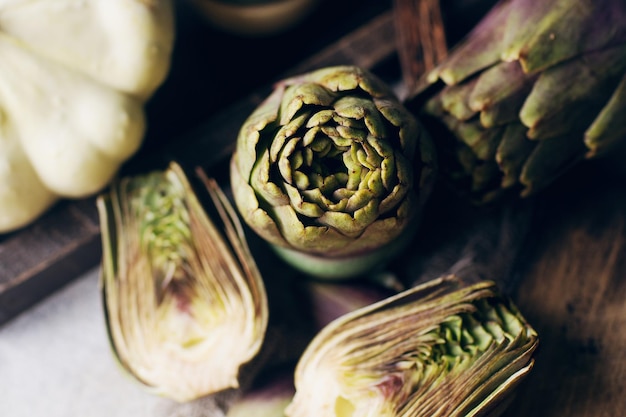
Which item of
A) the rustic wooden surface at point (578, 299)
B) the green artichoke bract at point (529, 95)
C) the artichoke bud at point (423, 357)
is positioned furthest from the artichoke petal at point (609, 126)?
the artichoke bud at point (423, 357)

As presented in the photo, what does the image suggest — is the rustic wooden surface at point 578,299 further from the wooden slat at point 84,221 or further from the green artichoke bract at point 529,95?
the wooden slat at point 84,221

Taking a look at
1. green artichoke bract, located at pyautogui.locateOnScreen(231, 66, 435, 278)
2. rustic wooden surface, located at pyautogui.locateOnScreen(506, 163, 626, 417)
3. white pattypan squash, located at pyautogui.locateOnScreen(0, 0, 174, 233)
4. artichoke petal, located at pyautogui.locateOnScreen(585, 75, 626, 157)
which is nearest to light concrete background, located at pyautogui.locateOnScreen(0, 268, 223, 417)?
white pattypan squash, located at pyautogui.locateOnScreen(0, 0, 174, 233)

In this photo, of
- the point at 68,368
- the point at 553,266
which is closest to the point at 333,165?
the point at 553,266

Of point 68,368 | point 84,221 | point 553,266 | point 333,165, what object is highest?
point 333,165

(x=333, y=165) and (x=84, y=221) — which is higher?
(x=333, y=165)

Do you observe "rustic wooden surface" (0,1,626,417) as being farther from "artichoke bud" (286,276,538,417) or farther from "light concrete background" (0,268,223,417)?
"artichoke bud" (286,276,538,417)

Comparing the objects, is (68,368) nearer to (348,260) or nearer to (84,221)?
(84,221)
